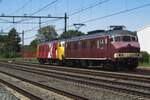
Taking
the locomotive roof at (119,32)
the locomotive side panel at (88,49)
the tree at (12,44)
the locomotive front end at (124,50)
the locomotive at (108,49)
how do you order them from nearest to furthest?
the locomotive front end at (124,50) < the locomotive at (108,49) < the locomotive roof at (119,32) < the locomotive side panel at (88,49) < the tree at (12,44)

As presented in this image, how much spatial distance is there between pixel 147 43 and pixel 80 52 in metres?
28.8

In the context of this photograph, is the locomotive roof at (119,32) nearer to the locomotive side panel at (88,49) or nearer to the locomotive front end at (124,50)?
the locomotive front end at (124,50)


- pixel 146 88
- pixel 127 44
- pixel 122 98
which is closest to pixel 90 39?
pixel 127 44

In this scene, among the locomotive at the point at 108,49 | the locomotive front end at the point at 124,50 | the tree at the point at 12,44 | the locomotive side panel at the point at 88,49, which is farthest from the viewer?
the tree at the point at 12,44

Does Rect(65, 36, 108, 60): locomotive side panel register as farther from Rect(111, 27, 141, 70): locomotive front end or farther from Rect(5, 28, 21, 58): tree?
Rect(5, 28, 21, 58): tree

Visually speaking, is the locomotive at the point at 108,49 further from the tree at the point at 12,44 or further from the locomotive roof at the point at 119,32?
the tree at the point at 12,44

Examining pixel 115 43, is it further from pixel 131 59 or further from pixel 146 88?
pixel 146 88

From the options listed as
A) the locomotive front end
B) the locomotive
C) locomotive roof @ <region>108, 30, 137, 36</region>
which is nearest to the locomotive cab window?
the locomotive


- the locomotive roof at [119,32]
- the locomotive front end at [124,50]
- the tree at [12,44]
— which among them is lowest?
the locomotive front end at [124,50]

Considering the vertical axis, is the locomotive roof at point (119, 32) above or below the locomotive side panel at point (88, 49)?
above

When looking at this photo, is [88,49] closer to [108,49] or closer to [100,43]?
[100,43]

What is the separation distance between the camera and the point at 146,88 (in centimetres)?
1706

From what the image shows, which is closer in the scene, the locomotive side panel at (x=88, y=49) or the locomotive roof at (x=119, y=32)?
the locomotive roof at (x=119, y=32)

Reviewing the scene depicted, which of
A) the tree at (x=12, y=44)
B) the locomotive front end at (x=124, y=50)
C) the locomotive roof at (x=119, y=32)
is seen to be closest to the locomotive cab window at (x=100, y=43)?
the locomotive roof at (x=119, y=32)
